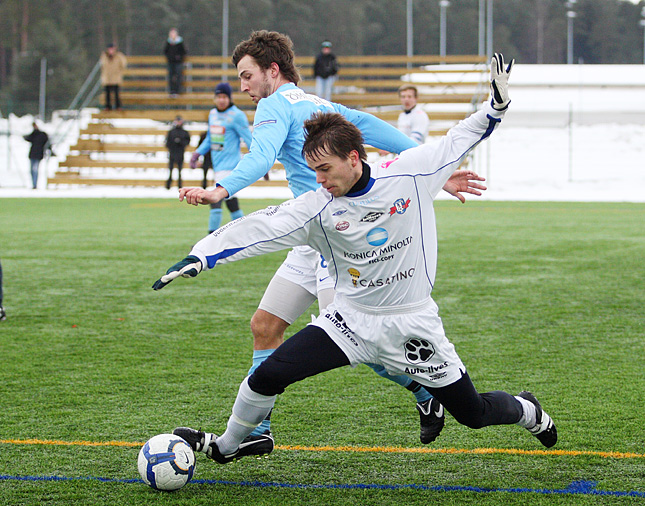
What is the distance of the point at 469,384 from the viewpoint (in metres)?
3.73

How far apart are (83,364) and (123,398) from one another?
948 mm

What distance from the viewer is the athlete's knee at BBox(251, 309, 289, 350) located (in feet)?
14.3

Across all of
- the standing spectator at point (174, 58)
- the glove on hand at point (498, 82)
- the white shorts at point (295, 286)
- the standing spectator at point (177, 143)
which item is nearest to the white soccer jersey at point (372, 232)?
the glove on hand at point (498, 82)

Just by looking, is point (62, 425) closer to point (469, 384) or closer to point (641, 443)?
point (469, 384)

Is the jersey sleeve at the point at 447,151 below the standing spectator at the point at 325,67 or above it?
below

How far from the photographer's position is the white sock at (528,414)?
3.99 metres

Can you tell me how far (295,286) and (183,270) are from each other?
3.99 ft

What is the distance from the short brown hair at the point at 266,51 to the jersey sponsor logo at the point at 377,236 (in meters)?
1.26

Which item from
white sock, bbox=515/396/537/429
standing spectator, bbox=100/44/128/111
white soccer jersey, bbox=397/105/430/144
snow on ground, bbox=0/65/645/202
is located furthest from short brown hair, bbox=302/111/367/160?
standing spectator, bbox=100/44/128/111

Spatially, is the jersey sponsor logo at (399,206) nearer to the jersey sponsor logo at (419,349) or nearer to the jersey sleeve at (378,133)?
the jersey sponsor logo at (419,349)

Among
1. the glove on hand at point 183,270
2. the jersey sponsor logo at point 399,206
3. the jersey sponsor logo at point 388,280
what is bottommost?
the jersey sponsor logo at point 388,280

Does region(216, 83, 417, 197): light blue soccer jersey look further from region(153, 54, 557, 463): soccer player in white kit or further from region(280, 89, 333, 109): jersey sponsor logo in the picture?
region(153, 54, 557, 463): soccer player in white kit

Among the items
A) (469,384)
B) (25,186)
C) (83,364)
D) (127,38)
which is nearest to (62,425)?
(83,364)

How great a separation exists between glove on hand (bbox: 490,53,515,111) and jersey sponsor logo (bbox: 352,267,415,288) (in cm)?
84
